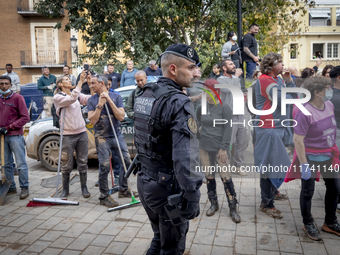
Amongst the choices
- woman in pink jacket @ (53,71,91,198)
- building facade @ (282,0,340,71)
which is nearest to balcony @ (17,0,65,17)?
woman in pink jacket @ (53,71,91,198)

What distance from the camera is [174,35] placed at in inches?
621

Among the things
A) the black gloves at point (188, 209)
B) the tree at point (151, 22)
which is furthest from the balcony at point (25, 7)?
the black gloves at point (188, 209)

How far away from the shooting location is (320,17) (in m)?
39.3

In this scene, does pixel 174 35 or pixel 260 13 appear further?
pixel 174 35

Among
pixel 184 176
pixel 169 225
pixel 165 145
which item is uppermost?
pixel 165 145

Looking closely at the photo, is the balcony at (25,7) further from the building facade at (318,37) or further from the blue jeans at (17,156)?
the building facade at (318,37)

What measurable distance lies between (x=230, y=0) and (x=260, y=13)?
139 centimetres

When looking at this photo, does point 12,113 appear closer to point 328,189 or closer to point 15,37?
point 328,189

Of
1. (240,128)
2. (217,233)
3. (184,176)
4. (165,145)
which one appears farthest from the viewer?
(240,128)

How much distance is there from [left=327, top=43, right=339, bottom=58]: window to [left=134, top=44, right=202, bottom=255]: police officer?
1676 inches

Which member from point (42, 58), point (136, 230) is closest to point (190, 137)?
point (136, 230)

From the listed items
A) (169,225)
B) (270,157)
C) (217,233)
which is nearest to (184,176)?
(169,225)

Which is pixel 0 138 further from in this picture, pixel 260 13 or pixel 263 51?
pixel 263 51

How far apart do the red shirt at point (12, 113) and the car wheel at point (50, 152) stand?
1.43 m
